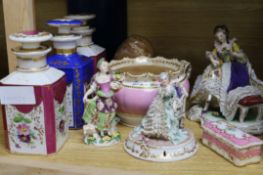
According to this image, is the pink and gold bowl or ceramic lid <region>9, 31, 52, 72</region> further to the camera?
the pink and gold bowl

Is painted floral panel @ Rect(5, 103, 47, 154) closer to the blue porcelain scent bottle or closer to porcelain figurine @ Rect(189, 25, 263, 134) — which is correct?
the blue porcelain scent bottle

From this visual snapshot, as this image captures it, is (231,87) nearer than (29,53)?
No

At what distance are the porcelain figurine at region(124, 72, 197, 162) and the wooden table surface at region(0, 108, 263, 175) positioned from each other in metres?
0.01

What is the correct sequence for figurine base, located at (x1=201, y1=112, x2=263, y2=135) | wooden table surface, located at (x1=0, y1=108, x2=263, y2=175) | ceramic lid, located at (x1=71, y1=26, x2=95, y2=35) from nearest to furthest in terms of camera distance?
wooden table surface, located at (x1=0, y1=108, x2=263, y2=175), figurine base, located at (x1=201, y1=112, x2=263, y2=135), ceramic lid, located at (x1=71, y1=26, x2=95, y2=35)

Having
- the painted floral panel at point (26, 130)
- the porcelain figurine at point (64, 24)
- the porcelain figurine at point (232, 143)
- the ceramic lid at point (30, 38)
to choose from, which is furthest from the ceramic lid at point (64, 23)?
the porcelain figurine at point (232, 143)

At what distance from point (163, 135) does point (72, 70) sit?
24cm

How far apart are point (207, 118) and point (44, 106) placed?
1.18 feet

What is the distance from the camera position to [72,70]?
91 centimetres

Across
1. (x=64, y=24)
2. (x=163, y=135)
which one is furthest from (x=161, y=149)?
(x=64, y=24)

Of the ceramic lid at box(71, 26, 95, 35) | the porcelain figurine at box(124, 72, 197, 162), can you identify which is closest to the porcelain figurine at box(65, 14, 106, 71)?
the ceramic lid at box(71, 26, 95, 35)

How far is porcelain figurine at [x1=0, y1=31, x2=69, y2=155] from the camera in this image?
0.81 m

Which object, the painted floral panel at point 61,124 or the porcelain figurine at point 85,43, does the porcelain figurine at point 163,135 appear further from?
the porcelain figurine at point 85,43

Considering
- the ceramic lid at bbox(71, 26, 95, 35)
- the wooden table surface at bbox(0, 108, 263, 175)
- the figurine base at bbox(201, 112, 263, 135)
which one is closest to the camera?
the wooden table surface at bbox(0, 108, 263, 175)

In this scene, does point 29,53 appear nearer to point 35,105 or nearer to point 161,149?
point 35,105
